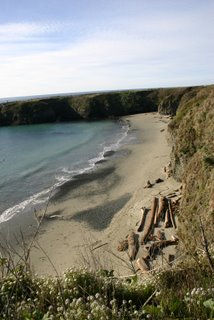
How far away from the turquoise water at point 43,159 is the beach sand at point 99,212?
2282 mm

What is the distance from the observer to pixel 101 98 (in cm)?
10256

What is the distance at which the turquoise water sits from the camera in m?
31.9

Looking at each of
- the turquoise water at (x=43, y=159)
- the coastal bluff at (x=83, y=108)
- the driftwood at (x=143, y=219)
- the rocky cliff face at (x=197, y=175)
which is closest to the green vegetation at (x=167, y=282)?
the rocky cliff face at (x=197, y=175)

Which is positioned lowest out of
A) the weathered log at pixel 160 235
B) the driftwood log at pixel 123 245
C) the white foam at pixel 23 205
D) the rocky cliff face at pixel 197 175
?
the white foam at pixel 23 205

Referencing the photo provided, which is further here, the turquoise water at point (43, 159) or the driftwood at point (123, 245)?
the turquoise water at point (43, 159)

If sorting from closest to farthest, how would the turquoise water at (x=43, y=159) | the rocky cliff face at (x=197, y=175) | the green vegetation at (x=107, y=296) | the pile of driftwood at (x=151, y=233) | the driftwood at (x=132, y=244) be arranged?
the green vegetation at (x=107, y=296)
the rocky cliff face at (x=197, y=175)
the pile of driftwood at (x=151, y=233)
the driftwood at (x=132, y=244)
the turquoise water at (x=43, y=159)

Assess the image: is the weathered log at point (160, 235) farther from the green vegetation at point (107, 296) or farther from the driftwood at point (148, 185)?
the green vegetation at point (107, 296)

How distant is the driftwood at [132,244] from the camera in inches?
734

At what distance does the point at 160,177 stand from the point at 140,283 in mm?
25275

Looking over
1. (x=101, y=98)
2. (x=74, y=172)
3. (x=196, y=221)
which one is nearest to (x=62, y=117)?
(x=101, y=98)

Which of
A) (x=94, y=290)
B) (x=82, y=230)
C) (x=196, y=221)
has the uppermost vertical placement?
(x=94, y=290)

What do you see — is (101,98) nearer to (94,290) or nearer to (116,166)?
(116,166)

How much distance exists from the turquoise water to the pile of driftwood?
16.9 feet

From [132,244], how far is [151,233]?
64.8 inches
